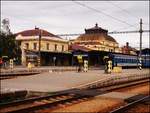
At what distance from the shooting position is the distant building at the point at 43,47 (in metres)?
78.6

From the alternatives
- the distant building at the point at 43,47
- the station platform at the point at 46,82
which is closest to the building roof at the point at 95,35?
the distant building at the point at 43,47

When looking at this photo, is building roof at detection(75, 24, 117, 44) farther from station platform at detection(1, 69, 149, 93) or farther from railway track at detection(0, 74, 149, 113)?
railway track at detection(0, 74, 149, 113)

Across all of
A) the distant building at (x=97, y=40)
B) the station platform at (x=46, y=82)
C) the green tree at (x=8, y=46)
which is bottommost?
the station platform at (x=46, y=82)

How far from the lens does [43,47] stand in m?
92.6

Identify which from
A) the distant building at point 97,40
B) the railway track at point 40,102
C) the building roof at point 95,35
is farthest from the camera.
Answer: the building roof at point 95,35

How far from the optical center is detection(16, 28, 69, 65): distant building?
258ft

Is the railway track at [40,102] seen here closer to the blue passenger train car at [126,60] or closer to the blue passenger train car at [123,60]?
the blue passenger train car at [123,60]

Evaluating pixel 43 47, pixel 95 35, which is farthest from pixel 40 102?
pixel 95 35

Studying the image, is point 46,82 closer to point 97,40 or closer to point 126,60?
point 126,60

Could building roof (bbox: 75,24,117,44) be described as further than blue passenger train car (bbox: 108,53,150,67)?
Yes

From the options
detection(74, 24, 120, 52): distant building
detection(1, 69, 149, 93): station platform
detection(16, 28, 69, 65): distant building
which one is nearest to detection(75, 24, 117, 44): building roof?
detection(74, 24, 120, 52): distant building

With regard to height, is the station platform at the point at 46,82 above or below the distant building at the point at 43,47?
below

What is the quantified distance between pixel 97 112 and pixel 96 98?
4904 mm

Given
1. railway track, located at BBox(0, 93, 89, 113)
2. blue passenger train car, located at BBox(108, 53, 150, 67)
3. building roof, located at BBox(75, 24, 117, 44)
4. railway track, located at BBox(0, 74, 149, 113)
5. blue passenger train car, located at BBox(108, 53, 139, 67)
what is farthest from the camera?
building roof, located at BBox(75, 24, 117, 44)
